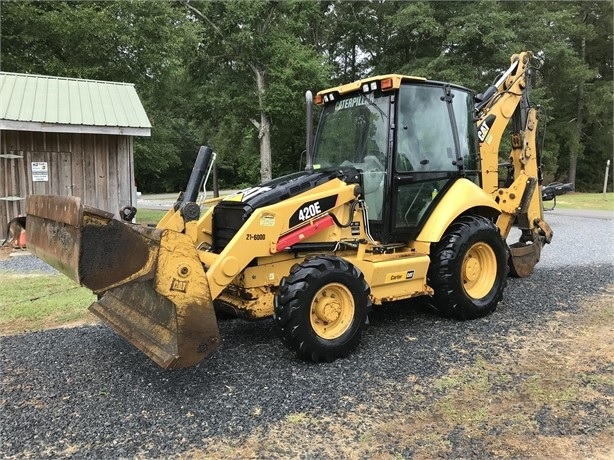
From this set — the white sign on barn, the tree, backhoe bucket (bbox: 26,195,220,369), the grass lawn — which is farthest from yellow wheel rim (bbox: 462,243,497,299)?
the tree

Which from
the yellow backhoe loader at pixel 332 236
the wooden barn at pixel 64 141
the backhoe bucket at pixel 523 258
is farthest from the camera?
the wooden barn at pixel 64 141

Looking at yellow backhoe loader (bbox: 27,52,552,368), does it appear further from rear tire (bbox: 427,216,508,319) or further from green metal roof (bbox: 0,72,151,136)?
green metal roof (bbox: 0,72,151,136)

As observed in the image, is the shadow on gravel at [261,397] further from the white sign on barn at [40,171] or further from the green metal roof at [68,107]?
the white sign on barn at [40,171]

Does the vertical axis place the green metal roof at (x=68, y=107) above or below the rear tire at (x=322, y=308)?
above

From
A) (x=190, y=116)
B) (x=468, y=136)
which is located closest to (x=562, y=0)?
(x=190, y=116)

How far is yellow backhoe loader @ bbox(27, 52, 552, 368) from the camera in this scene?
361 centimetres

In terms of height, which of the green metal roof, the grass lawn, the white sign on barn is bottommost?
the grass lawn

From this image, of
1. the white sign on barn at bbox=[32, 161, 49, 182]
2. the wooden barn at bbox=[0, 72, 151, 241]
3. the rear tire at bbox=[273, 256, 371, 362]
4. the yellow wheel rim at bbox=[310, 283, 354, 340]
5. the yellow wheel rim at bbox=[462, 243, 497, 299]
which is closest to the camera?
the rear tire at bbox=[273, 256, 371, 362]

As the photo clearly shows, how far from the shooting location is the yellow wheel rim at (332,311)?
435 cm

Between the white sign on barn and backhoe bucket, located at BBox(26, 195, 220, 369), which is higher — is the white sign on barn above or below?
Result: above

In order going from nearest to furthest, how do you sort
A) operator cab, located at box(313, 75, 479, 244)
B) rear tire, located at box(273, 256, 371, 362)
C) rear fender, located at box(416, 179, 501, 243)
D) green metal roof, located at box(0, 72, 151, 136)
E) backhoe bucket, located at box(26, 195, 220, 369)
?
1. backhoe bucket, located at box(26, 195, 220, 369)
2. rear tire, located at box(273, 256, 371, 362)
3. operator cab, located at box(313, 75, 479, 244)
4. rear fender, located at box(416, 179, 501, 243)
5. green metal roof, located at box(0, 72, 151, 136)

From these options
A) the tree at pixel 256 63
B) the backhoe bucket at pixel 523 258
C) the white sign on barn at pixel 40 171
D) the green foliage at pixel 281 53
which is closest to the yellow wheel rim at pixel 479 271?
the backhoe bucket at pixel 523 258

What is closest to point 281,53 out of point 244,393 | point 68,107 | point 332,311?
point 68,107

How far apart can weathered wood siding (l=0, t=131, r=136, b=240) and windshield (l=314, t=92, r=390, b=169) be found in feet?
24.6
